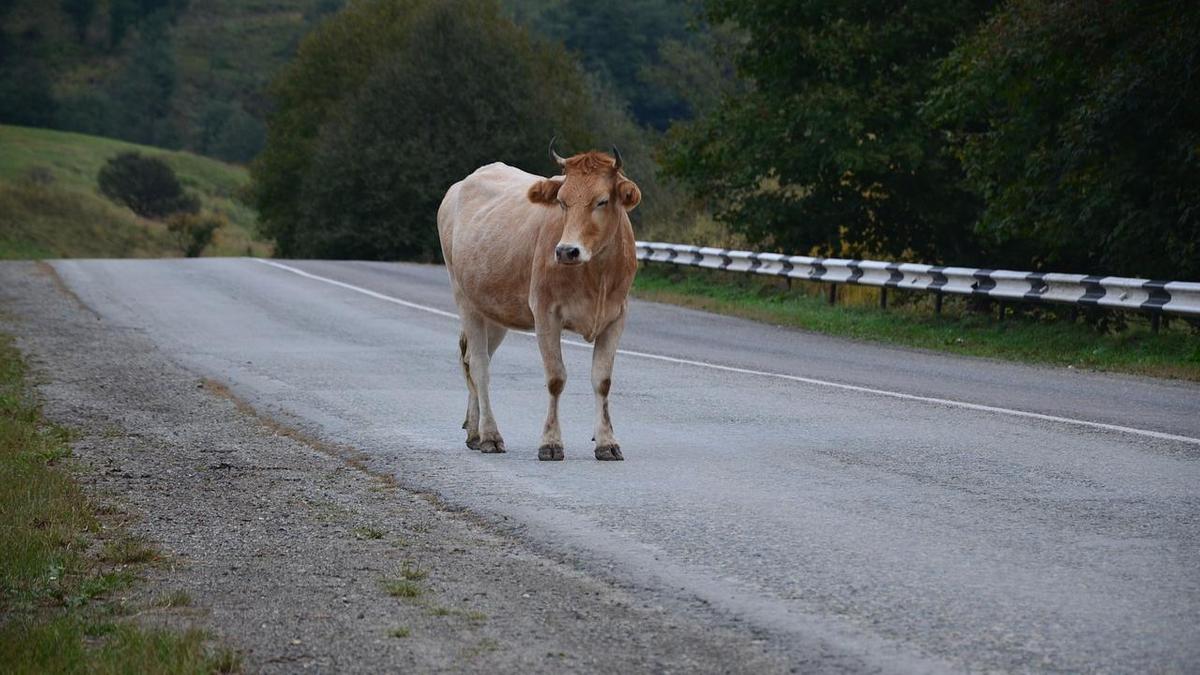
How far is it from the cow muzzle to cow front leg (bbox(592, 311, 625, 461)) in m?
0.78

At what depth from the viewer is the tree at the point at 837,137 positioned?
28.3 metres

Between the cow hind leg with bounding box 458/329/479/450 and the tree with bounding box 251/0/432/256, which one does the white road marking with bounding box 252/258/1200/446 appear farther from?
the tree with bounding box 251/0/432/256

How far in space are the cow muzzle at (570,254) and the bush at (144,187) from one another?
85.5 meters

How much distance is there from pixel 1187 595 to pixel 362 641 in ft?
10.5

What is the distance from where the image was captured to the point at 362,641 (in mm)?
5758

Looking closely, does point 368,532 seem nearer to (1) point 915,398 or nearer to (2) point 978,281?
(1) point 915,398

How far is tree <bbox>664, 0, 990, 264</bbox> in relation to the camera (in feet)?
93.0

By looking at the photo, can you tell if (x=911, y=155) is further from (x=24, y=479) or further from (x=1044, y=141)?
(x=24, y=479)

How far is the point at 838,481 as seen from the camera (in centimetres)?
910

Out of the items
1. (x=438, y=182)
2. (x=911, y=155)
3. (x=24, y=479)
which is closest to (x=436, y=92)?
(x=438, y=182)

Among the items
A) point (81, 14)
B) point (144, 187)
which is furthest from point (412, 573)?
point (81, 14)

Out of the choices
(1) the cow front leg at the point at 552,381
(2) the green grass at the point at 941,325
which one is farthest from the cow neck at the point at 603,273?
(2) the green grass at the point at 941,325

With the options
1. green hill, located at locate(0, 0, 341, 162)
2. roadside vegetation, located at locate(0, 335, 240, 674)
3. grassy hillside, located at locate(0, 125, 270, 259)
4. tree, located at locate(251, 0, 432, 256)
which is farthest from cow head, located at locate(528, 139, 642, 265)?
green hill, located at locate(0, 0, 341, 162)

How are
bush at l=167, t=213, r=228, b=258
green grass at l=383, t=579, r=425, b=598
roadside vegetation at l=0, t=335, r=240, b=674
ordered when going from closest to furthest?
roadside vegetation at l=0, t=335, r=240, b=674 < green grass at l=383, t=579, r=425, b=598 < bush at l=167, t=213, r=228, b=258
